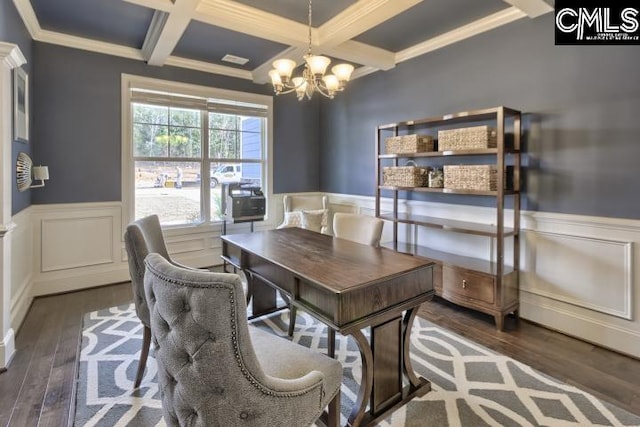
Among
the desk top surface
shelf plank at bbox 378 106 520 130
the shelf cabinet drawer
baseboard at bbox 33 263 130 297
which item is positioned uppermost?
shelf plank at bbox 378 106 520 130

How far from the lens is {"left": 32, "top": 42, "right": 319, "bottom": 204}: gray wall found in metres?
3.48

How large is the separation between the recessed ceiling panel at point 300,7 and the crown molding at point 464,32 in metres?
1.15

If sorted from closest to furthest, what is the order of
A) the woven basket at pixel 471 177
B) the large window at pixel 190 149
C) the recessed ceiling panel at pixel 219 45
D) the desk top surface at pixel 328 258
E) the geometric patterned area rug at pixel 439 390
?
the desk top surface at pixel 328 258 < the geometric patterned area rug at pixel 439 390 < the woven basket at pixel 471 177 < the recessed ceiling panel at pixel 219 45 < the large window at pixel 190 149

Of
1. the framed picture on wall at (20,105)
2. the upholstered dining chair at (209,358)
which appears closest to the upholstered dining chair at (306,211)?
the framed picture on wall at (20,105)

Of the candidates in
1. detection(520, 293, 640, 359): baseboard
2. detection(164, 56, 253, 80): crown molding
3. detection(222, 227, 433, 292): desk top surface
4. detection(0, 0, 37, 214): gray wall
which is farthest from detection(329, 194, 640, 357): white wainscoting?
detection(0, 0, 37, 214): gray wall

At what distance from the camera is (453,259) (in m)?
3.27

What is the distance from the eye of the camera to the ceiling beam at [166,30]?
263cm

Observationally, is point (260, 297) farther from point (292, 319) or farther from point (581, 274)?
point (581, 274)

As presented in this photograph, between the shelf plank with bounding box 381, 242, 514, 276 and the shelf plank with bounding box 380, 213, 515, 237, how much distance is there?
30 centimetres

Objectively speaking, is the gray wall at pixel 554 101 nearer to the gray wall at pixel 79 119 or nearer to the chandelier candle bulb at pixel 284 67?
the chandelier candle bulb at pixel 284 67

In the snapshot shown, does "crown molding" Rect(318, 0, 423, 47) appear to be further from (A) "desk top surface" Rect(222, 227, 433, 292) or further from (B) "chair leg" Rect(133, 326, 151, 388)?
(B) "chair leg" Rect(133, 326, 151, 388)

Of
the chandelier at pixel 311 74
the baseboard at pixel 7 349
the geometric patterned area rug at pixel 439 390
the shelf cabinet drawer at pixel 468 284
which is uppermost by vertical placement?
the chandelier at pixel 311 74

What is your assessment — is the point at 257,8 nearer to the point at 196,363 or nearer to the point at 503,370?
the point at 196,363

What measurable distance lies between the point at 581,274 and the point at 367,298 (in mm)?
2114
